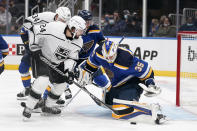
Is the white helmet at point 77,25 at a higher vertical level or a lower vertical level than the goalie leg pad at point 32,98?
higher

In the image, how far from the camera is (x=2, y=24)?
796 centimetres

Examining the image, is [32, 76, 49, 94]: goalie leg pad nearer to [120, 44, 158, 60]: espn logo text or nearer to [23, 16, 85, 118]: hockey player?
[23, 16, 85, 118]: hockey player

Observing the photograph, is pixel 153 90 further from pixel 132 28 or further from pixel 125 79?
pixel 132 28

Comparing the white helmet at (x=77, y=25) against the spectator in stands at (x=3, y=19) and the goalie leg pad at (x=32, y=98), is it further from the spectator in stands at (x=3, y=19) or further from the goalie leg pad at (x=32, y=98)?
the spectator in stands at (x=3, y=19)

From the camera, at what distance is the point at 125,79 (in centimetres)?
→ 390

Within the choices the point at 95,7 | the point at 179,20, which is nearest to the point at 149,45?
the point at 179,20

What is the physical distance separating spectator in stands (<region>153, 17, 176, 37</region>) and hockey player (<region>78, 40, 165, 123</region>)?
3845 millimetres

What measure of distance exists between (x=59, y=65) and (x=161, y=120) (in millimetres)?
956

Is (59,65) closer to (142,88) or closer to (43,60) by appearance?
(43,60)

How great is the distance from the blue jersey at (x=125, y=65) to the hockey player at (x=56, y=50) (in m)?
0.20

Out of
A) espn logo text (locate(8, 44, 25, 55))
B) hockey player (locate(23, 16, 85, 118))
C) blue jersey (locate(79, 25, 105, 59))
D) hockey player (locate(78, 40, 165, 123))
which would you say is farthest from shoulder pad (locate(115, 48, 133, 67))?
espn logo text (locate(8, 44, 25, 55))

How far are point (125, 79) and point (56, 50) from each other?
2.10ft

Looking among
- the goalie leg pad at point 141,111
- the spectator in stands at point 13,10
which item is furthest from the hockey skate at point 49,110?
the spectator in stands at point 13,10

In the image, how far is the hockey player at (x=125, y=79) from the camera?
3689 millimetres
